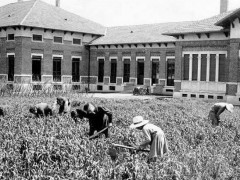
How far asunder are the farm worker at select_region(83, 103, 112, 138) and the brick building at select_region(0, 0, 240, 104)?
51.3 ft

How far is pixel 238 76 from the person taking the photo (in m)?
23.7

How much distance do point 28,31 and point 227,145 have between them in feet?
82.5

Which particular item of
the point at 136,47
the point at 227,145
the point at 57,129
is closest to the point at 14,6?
the point at 136,47

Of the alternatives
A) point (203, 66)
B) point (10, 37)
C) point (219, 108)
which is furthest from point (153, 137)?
point (10, 37)

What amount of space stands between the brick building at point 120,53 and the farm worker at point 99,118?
1563cm

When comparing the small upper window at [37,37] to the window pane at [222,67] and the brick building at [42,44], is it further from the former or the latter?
the window pane at [222,67]

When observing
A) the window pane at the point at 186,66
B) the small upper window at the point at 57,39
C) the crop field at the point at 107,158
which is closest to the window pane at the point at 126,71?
the small upper window at the point at 57,39

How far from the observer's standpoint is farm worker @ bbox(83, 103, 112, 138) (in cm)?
962

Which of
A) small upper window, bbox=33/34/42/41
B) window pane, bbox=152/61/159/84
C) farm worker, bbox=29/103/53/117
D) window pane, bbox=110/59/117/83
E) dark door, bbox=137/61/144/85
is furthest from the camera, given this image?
window pane, bbox=110/59/117/83

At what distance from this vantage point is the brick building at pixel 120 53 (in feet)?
83.8

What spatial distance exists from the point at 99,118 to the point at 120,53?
25802 millimetres

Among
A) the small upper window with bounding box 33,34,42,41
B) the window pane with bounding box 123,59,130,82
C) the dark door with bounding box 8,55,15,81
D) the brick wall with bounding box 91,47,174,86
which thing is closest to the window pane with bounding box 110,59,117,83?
the brick wall with bounding box 91,47,174,86

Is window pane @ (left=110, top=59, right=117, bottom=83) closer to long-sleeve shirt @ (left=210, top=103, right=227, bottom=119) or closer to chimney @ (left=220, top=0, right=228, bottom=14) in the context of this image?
chimney @ (left=220, top=0, right=228, bottom=14)

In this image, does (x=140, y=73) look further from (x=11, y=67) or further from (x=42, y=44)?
(x=11, y=67)
